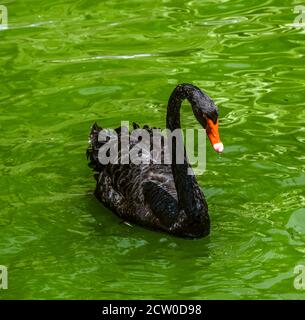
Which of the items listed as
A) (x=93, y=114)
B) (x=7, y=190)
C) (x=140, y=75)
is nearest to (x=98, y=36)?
(x=140, y=75)

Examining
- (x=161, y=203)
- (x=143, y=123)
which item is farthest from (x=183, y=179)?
(x=143, y=123)

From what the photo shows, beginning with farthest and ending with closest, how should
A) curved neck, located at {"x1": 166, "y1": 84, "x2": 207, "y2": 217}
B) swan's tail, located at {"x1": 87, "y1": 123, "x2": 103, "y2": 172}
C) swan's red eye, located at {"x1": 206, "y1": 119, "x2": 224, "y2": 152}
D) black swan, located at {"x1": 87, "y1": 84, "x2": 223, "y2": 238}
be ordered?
swan's tail, located at {"x1": 87, "y1": 123, "x2": 103, "y2": 172}
curved neck, located at {"x1": 166, "y1": 84, "x2": 207, "y2": 217}
black swan, located at {"x1": 87, "y1": 84, "x2": 223, "y2": 238}
swan's red eye, located at {"x1": 206, "y1": 119, "x2": 224, "y2": 152}

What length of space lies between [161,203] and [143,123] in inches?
67.4

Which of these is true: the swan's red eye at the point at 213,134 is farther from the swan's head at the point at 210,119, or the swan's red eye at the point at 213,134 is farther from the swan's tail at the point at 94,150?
the swan's tail at the point at 94,150

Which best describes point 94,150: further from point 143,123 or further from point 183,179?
point 143,123

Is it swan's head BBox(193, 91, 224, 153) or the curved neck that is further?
the curved neck

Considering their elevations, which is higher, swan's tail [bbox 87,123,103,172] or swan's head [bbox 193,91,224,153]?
swan's head [bbox 193,91,224,153]

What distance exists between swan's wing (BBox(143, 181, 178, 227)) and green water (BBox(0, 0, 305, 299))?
125 mm

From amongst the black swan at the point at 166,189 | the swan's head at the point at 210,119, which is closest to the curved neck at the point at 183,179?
the black swan at the point at 166,189

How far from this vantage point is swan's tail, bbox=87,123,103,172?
7.09 m

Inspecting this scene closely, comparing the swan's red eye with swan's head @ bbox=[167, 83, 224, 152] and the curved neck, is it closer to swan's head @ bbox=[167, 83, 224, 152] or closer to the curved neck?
swan's head @ bbox=[167, 83, 224, 152]

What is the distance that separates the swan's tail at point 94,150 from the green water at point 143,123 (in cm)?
17

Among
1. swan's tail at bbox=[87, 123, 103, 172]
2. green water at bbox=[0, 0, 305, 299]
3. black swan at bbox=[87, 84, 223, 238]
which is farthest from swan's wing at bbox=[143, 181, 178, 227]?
swan's tail at bbox=[87, 123, 103, 172]

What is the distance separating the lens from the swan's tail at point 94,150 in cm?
709
